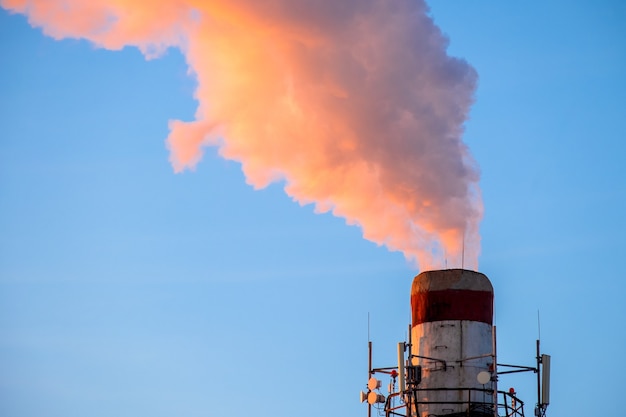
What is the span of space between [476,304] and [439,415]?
3.87 meters

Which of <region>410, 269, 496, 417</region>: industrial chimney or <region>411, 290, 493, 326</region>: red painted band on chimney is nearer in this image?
<region>410, 269, 496, 417</region>: industrial chimney

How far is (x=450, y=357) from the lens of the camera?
42500mm

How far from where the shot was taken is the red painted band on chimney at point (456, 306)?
42906 millimetres

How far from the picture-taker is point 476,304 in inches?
1697

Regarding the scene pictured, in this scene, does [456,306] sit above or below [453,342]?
above

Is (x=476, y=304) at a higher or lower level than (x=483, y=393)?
higher

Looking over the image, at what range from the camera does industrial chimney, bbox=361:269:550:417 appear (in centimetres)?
4188

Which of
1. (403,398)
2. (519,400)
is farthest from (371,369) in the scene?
(519,400)

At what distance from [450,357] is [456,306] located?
1.69 metres

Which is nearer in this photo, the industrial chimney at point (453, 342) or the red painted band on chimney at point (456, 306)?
the industrial chimney at point (453, 342)

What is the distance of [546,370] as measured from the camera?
4181 cm

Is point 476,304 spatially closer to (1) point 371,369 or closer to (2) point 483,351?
(2) point 483,351

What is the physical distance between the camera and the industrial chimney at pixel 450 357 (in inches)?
1649

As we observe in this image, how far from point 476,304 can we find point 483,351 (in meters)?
1.56
